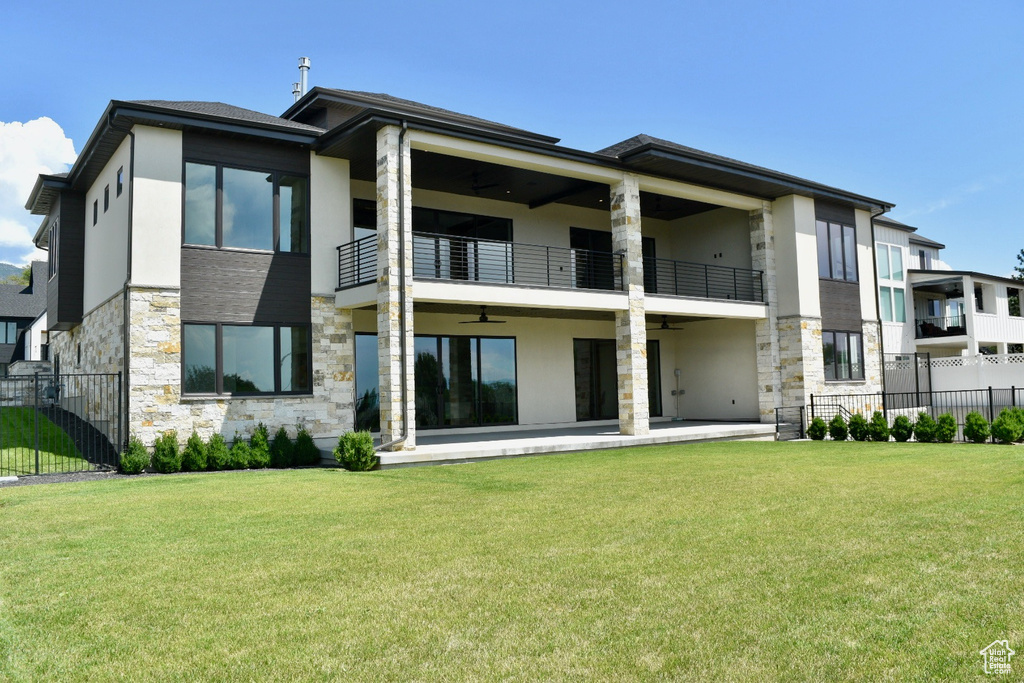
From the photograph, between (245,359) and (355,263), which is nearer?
(245,359)

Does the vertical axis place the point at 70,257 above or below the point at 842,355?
above

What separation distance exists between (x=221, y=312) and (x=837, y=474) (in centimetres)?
1188

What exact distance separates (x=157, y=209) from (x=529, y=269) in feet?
31.1

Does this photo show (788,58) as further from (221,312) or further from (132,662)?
(132,662)

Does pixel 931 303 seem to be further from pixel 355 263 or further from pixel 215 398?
pixel 215 398

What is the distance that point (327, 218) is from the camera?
1596 centimetres

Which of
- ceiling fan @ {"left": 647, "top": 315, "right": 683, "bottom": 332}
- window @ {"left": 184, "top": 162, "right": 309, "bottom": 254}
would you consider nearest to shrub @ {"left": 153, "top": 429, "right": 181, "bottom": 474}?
window @ {"left": 184, "top": 162, "right": 309, "bottom": 254}

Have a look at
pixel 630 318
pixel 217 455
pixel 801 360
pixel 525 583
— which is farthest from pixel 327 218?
pixel 801 360

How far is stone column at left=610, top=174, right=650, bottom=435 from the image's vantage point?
58.7 feet

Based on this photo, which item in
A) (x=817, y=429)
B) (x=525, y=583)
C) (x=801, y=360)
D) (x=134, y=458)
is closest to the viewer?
(x=525, y=583)

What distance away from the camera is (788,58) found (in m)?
19.1

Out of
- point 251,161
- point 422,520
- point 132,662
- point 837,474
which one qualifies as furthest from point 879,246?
point 132,662

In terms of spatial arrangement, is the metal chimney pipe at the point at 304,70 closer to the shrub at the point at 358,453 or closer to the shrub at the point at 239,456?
the shrub at the point at 239,456

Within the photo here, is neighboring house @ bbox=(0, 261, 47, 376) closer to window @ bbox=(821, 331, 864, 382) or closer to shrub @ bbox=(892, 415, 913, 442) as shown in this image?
window @ bbox=(821, 331, 864, 382)
